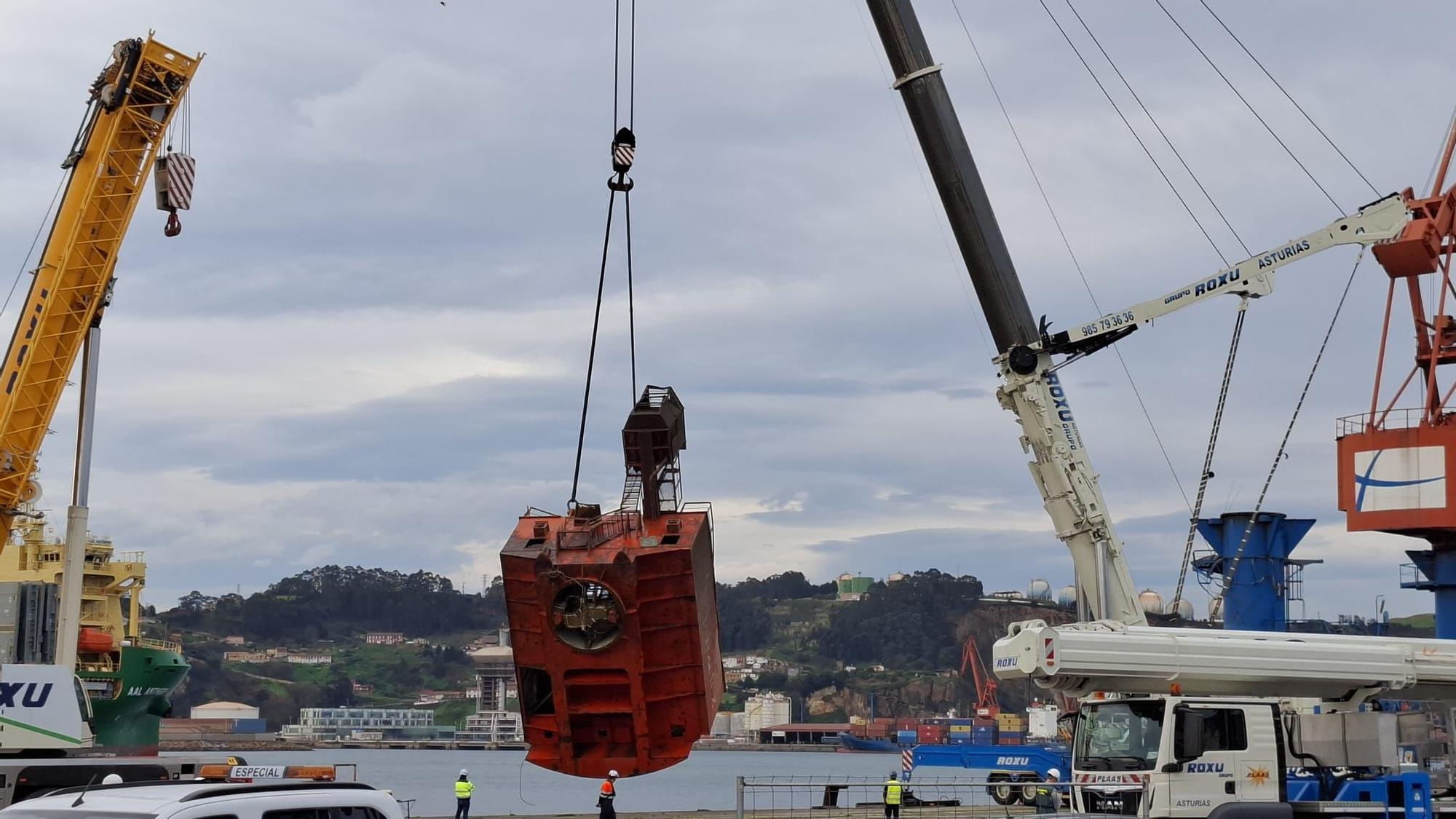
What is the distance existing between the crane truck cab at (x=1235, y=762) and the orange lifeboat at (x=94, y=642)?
56247 millimetres

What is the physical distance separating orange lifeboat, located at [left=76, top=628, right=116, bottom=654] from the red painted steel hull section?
150 ft

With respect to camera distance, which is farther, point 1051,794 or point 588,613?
point 588,613

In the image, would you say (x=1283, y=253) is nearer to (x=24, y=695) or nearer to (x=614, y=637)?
(x=614, y=637)

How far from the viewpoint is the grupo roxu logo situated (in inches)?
557

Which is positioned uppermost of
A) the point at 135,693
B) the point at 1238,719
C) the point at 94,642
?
the point at 94,642

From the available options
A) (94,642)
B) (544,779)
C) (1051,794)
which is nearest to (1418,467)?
(1051,794)

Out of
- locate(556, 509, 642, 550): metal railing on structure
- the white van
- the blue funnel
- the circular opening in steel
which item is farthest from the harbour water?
the blue funnel

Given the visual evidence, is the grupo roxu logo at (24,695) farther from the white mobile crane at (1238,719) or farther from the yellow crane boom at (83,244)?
the yellow crane boom at (83,244)

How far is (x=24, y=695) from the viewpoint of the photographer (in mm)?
14203

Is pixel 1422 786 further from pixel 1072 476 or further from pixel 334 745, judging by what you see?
pixel 334 745

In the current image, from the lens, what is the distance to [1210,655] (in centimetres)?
1678

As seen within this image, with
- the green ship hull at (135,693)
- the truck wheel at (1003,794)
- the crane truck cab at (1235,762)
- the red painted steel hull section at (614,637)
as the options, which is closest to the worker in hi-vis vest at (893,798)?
the truck wheel at (1003,794)

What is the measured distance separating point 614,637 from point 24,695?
1031cm

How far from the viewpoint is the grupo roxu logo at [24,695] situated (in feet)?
46.4
